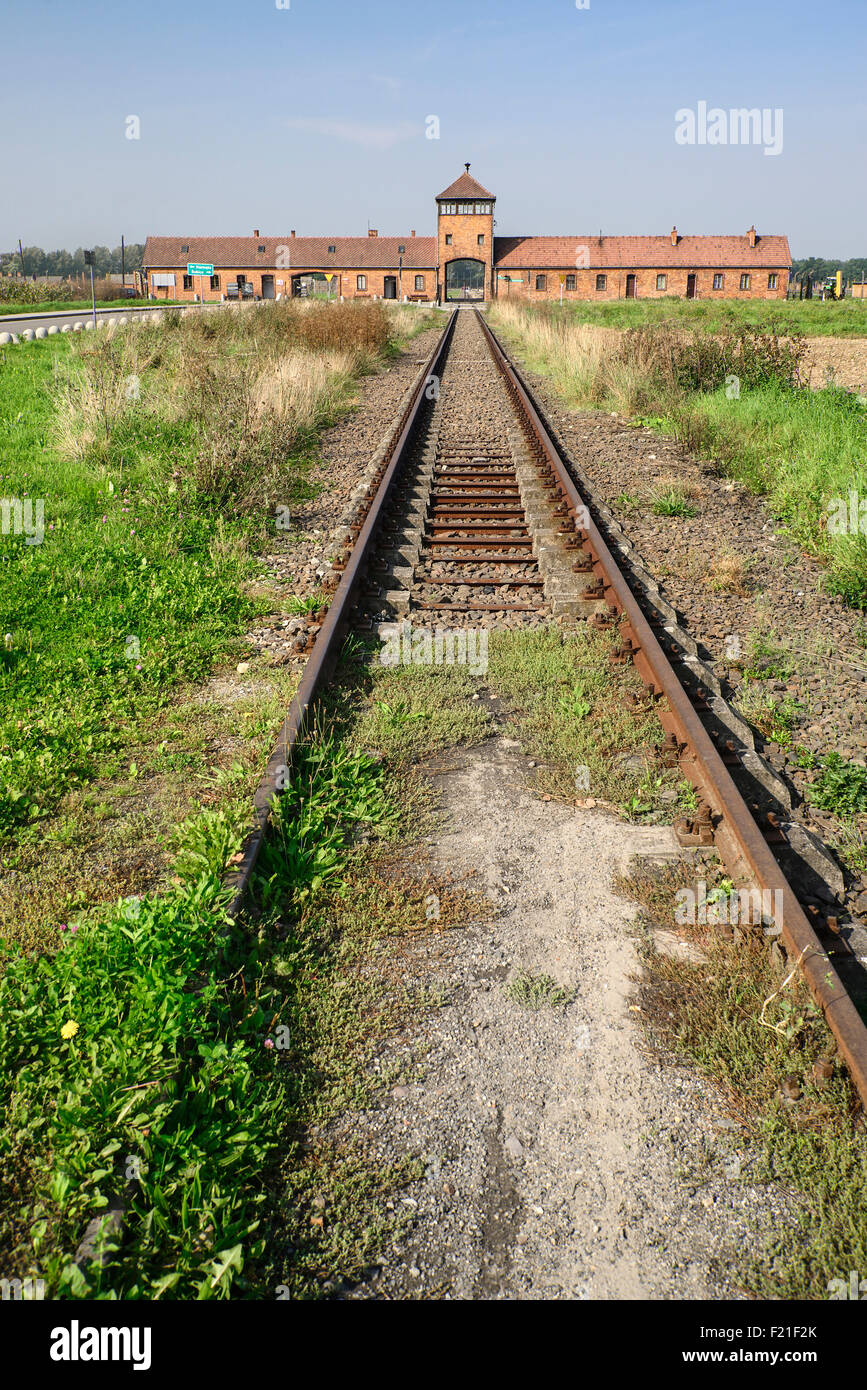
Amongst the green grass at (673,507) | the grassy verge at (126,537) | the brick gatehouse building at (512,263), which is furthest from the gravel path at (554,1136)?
the brick gatehouse building at (512,263)

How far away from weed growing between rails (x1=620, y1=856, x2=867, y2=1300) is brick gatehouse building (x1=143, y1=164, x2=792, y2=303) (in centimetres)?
7782

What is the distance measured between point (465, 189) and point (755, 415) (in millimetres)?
75700

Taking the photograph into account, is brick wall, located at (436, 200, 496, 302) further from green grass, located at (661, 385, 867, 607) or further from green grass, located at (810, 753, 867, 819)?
green grass, located at (810, 753, 867, 819)

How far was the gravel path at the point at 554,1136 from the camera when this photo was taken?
188 cm

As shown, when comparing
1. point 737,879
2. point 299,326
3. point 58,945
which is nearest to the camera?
point 58,945

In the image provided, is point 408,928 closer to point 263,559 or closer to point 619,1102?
point 619,1102

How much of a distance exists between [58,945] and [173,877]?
44 centimetres

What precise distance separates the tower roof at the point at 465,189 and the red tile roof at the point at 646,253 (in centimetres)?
386

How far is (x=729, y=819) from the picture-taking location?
3.17m

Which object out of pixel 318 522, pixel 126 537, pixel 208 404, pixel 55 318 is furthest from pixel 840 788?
pixel 55 318

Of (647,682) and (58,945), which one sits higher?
(647,682)

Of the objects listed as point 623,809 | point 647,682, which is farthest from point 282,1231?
point 647,682

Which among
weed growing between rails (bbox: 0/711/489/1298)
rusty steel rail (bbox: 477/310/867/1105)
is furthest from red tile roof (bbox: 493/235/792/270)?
weed growing between rails (bbox: 0/711/489/1298)
